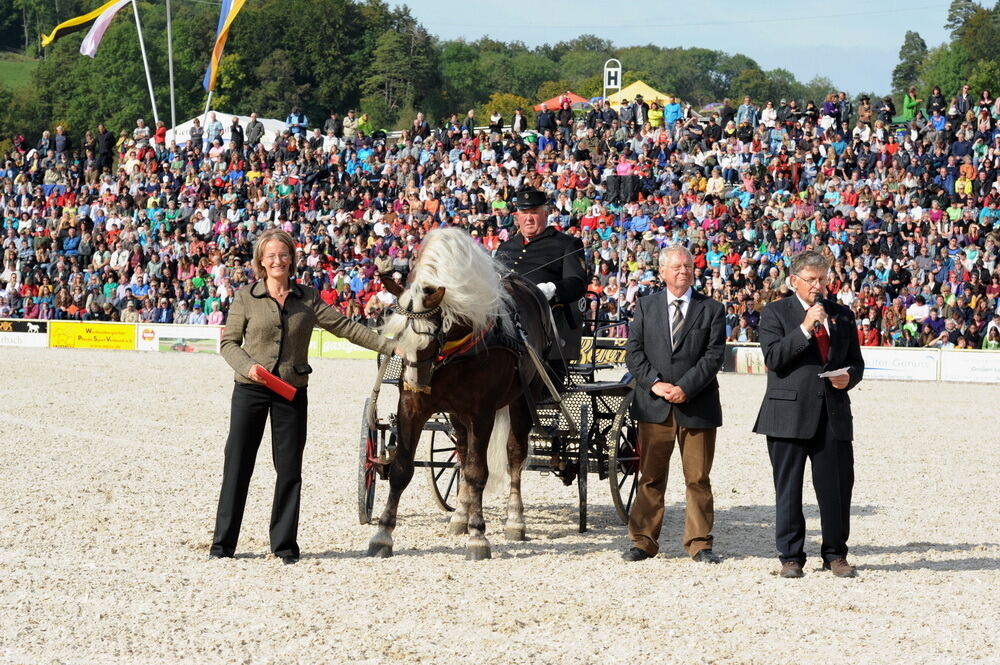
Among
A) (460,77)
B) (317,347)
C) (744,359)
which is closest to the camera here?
(744,359)

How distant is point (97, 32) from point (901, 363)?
24.6m

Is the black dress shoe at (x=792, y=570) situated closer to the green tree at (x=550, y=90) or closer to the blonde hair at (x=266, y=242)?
the blonde hair at (x=266, y=242)

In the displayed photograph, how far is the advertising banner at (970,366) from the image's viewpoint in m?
19.5

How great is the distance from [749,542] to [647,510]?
3.16 feet

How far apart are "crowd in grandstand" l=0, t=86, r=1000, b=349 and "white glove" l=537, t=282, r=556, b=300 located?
12.4 m

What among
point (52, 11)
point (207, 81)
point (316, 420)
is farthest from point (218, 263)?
point (52, 11)

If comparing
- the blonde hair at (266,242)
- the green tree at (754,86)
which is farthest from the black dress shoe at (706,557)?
the green tree at (754,86)

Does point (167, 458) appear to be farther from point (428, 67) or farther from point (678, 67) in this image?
point (678, 67)

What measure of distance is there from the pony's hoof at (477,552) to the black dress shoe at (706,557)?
46.1 inches

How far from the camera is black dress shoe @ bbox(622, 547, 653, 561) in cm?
680

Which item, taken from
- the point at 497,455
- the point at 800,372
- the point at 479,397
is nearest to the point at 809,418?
the point at 800,372

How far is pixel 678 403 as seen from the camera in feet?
22.3

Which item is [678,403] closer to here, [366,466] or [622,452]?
[622,452]

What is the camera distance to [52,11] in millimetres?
113938
